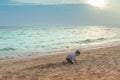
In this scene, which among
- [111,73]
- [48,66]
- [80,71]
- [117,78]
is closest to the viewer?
[117,78]

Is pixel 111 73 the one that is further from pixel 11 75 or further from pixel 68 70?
pixel 11 75

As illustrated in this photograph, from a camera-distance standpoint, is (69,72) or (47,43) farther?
(47,43)

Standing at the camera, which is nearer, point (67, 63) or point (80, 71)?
point (80, 71)

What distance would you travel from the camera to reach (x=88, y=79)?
11859 mm

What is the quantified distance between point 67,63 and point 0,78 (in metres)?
4.26

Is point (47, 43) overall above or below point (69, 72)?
below

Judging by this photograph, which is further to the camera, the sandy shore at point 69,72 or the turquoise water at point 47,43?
the turquoise water at point 47,43

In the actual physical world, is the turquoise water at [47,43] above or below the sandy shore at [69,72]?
below

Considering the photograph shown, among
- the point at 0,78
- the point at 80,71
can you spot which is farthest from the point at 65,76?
the point at 0,78

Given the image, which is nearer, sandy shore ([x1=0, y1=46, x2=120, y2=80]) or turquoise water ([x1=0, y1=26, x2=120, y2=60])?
sandy shore ([x1=0, y1=46, x2=120, y2=80])

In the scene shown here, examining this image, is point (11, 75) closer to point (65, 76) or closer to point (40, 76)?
point (40, 76)

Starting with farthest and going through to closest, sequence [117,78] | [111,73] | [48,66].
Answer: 1. [48,66]
2. [111,73]
3. [117,78]

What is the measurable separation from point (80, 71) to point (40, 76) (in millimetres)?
1854

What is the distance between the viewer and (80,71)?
1352 centimetres
